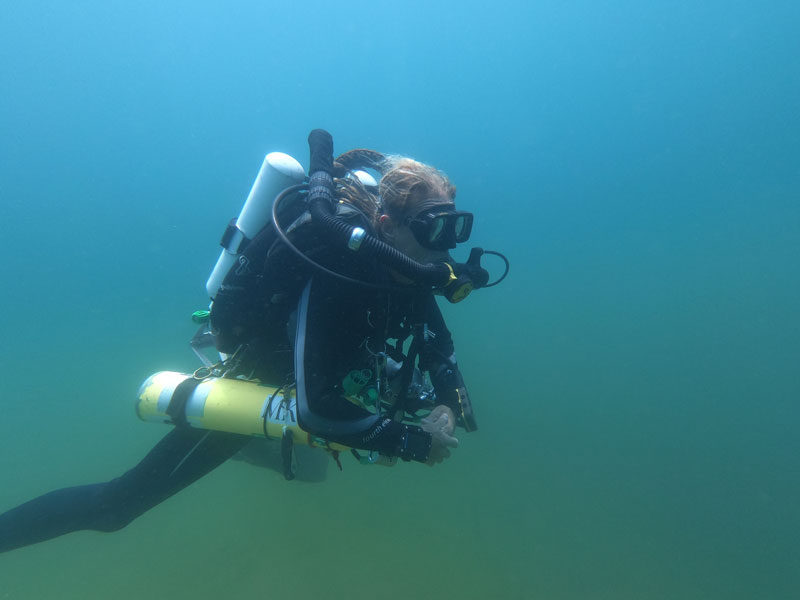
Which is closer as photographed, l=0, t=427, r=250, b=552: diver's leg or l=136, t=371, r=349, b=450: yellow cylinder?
l=136, t=371, r=349, b=450: yellow cylinder

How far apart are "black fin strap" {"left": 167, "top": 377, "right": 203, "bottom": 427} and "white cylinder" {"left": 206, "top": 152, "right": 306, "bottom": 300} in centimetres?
82

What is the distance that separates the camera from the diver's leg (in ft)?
9.19

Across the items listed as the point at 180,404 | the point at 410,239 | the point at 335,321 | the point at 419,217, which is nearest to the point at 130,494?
the point at 180,404

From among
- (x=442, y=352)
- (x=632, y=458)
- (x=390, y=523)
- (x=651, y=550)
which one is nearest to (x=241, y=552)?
(x=390, y=523)

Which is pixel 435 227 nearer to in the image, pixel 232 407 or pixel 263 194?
pixel 263 194

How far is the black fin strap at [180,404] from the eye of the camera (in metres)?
2.54

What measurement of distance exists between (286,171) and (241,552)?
22.5 feet

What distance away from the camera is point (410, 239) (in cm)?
195

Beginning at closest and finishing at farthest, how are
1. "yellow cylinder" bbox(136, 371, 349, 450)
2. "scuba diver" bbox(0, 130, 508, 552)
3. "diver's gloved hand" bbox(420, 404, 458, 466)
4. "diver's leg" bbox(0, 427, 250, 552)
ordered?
"scuba diver" bbox(0, 130, 508, 552) < "diver's gloved hand" bbox(420, 404, 458, 466) < "yellow cylinder" bbox(136, 371, 349, 450) < "diver's leg" bbox(0, 427, 250, 552)

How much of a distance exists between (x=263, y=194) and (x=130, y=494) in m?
2.47

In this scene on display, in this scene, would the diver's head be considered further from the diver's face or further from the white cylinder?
the white cylinder

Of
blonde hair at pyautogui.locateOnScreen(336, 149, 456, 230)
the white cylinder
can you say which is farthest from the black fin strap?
blonde hair at pyautogui.locateOnScreen(336, 149, 456, 230)

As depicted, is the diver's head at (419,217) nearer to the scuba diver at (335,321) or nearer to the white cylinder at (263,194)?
the scuba diver at (335,321)


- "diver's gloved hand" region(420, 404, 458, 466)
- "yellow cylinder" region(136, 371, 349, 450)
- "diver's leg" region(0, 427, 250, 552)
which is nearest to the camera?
"diver's gloved hand" region(420, 404, 458, 466)
